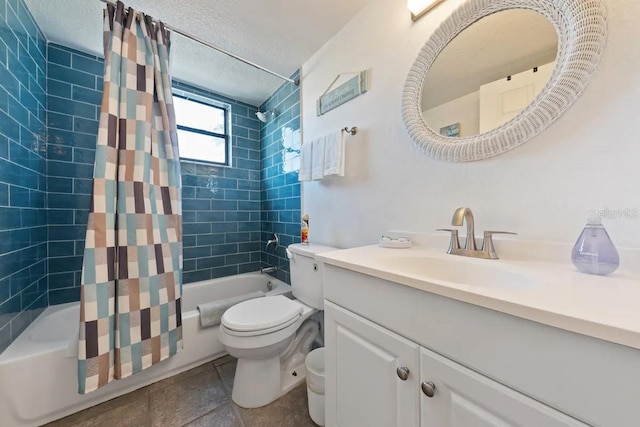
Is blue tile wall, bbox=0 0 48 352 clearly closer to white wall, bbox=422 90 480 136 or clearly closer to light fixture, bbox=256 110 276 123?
light fixture, bbox=256 110 276 123

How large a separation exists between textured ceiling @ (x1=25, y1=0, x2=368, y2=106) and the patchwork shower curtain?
244 millimetres

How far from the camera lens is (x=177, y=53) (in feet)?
5.83

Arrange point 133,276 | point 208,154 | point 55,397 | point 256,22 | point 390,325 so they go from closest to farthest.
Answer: point 390,325
point 55,397
point 133,276
point 256,22
point 208,154

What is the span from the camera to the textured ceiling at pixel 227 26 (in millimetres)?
1384

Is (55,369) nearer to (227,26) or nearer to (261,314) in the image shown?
(261,314)

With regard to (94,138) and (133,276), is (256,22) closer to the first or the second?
(94,138)

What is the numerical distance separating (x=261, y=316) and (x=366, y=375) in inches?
28.3

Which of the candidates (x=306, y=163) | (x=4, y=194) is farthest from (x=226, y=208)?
(x=4, y=194)

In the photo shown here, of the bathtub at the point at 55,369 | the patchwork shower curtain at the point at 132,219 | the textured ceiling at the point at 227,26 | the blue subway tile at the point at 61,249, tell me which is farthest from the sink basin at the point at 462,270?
the blue subway tile at the point at 61,249

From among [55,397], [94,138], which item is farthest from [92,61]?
[55,397]

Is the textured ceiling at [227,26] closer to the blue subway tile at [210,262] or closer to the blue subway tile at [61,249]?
the blue subway tile at [61,249]

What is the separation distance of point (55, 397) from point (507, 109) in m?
2.38

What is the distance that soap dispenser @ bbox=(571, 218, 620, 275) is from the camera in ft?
2.02

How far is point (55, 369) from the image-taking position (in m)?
1.14
